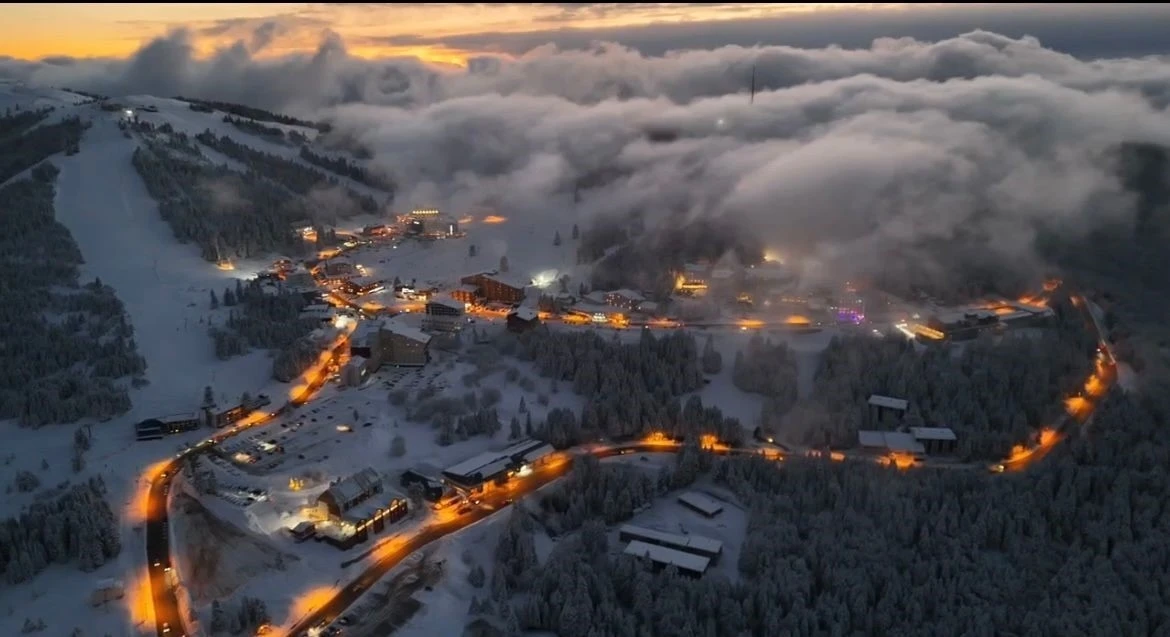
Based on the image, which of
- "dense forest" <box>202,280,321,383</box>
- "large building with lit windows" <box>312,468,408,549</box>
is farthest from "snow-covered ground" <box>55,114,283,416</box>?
"large building with lit windows" <box>312,468,408,549</box>

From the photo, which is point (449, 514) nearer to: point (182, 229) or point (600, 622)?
point (600, 622)

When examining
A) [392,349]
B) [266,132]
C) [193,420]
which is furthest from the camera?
[266,132]

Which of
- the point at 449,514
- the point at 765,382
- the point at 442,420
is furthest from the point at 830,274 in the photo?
the point at 449,514

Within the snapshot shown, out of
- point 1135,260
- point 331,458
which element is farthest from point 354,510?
point 1135,260

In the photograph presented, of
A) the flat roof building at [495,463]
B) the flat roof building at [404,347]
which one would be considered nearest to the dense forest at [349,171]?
the flat roof building at [404,347]

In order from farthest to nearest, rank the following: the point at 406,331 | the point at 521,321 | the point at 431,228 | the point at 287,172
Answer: the point at 287,172
the point at 431,228
the point at 521,321
the point at 406,331

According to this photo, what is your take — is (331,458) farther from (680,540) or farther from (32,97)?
(32,97)
